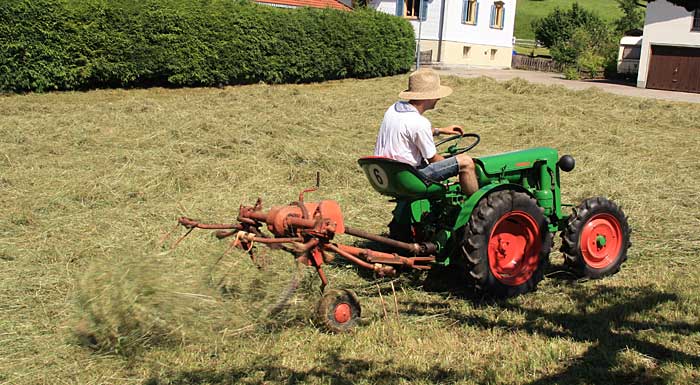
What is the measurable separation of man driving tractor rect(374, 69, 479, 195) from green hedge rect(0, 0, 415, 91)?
14.4 m

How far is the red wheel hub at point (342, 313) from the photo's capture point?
436 cm

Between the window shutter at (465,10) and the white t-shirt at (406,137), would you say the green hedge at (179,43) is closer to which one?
the window shutter at (465,10)

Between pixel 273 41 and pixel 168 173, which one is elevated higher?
pixel 273 41

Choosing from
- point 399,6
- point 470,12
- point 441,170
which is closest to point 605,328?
point 441,170

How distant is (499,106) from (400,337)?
11347mm

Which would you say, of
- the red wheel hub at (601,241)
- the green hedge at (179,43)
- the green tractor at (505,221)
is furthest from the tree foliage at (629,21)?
the green tractor at (505,221)

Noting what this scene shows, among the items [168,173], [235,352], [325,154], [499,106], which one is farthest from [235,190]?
[499,106]

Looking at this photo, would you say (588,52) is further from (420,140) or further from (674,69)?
(420,140)

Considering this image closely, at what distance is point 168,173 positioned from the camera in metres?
8.24

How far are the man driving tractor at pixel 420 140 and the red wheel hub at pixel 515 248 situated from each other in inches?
15.4

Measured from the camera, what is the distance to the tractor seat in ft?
15.3

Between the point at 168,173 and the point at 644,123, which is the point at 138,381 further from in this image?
the point at 644,123

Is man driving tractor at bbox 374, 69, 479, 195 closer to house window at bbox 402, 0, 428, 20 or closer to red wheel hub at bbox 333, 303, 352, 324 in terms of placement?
red wheel hub at bbox 333, 303, 352, 324

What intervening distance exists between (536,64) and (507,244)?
37.2m
